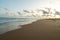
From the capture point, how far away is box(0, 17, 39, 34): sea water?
6.24 ft

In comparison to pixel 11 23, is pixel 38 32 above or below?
below

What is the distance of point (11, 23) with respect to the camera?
76.6 inches

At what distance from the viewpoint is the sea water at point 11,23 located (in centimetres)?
190

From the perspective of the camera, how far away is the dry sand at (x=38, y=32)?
1.89m

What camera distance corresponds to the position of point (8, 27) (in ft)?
6.37

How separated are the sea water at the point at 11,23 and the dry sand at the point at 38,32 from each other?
60 mm

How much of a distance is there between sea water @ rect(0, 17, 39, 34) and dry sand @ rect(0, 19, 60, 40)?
6 centimetres

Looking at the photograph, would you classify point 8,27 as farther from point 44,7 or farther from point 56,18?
point 56,18

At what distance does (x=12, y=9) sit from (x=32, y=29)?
1.51 ft

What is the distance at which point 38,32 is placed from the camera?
1.94 m

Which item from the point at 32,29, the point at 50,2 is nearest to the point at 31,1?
the point at 50,2

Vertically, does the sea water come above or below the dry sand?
above

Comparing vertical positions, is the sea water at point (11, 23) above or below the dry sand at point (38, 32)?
above

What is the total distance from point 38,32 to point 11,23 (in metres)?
0.46
